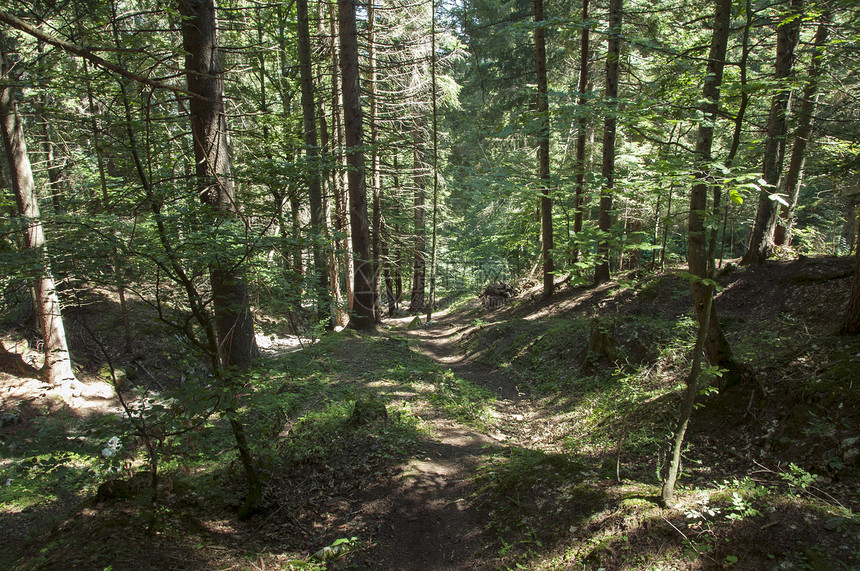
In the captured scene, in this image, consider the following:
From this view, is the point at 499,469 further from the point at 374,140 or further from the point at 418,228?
the point at 418,228

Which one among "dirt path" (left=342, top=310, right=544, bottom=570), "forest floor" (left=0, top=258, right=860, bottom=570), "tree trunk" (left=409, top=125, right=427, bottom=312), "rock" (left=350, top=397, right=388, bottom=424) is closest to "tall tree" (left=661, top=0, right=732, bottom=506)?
"forest floor" (left=0, top=258, right=860, bottom=570)

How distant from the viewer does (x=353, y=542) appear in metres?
3.96

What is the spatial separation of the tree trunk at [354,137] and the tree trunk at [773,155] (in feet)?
28.6

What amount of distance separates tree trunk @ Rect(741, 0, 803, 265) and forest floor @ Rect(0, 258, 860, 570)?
810mm

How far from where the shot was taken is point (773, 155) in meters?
8.30

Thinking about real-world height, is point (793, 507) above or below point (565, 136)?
below

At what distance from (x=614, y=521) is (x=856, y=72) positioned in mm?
7819

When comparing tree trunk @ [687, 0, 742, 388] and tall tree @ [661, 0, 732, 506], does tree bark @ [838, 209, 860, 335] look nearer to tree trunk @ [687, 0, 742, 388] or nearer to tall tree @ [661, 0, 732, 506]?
tree trunk @ [687, 0, 742, 388]

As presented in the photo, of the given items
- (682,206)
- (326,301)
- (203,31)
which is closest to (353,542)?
(326,301)

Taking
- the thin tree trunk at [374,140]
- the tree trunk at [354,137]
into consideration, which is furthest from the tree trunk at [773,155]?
the thin tree trunk at [374,140]

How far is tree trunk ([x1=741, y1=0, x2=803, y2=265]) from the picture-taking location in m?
7.98

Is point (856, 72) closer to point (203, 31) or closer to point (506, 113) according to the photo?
point (203, 31)

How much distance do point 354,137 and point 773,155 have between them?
9.28 m

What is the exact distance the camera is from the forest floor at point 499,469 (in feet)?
10.2
